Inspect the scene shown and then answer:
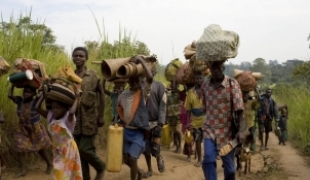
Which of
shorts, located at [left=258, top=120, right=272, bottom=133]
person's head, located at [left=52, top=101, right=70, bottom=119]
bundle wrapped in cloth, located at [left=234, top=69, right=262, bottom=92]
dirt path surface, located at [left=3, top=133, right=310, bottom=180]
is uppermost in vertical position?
bundle wrapped in cloth, located at [left=234, top=69, right=262, bottom=92]

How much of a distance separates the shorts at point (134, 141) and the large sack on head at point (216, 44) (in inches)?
53.9

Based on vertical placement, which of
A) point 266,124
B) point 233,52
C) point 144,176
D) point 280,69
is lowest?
point 144,176

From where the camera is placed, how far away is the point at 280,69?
67500 mm

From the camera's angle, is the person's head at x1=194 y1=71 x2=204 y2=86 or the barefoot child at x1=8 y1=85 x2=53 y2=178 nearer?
the barefoot child at x1=8 y1=85 x2=53 y2=178

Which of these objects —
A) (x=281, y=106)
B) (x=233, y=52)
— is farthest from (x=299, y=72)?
(x=233, y=52)

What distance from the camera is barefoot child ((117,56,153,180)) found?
557 centimetres

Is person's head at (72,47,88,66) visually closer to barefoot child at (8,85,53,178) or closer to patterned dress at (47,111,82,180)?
barefoot child at (8,85,53,178)

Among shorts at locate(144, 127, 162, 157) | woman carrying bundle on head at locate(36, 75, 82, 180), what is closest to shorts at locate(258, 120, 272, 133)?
shorts at locate(144, 127, 162, 157)

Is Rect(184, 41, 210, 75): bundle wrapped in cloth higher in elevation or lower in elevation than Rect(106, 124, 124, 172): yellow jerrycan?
higher

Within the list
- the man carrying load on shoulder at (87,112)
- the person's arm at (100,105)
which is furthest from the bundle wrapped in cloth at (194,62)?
the man carrying load on shoulder at (87,112)

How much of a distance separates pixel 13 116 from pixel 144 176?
2.28 meters

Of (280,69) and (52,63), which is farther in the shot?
(280,69)

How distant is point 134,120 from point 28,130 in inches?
71.5

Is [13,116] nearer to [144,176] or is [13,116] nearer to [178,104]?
[144,176]
